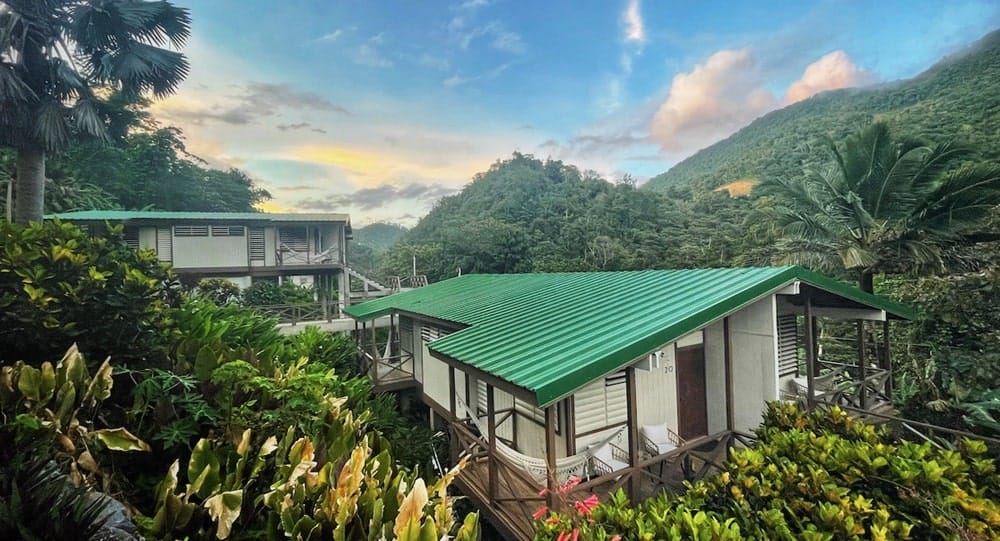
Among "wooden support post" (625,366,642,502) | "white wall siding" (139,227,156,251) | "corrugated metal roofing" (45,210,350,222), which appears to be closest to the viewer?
"wooden support post" (625,366,642,502)

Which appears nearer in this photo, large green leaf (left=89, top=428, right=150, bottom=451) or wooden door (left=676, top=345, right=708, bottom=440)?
large green leaf (left=89, top=428, right=150, bottom=451)

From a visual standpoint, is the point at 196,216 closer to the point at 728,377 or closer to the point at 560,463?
the point at 560,463

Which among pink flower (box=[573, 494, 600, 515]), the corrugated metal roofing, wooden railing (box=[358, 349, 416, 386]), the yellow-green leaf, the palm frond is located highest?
the palm frond

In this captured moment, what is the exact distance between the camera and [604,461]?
17.2 feet

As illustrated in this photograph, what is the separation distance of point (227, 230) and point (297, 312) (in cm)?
488

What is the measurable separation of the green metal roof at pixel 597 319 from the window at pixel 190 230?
13968mm

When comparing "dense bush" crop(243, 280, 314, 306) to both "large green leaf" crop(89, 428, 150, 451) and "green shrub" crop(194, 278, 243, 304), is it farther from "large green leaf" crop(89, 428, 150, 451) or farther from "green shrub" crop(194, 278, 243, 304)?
"large green leaf" crop(89, 428, 150, 451)

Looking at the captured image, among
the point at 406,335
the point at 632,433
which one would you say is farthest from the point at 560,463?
the point at 406,335

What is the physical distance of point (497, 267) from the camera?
2902 centimetres

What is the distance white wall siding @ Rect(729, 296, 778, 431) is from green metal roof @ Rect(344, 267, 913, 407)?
571mm

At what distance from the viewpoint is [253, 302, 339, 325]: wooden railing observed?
1488cm

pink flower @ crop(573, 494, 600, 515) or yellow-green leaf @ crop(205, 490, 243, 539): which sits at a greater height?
yellow-green leaf @ crop(205, 490, 243, 539)

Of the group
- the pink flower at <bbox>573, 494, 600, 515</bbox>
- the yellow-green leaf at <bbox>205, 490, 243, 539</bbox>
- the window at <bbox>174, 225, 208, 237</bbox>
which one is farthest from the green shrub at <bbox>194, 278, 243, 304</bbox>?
the pink flower at <bbox>573, 494, 600, 515</bbox>

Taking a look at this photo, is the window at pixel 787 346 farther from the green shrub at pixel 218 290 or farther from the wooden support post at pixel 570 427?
the green shrub at pixel 218 290
